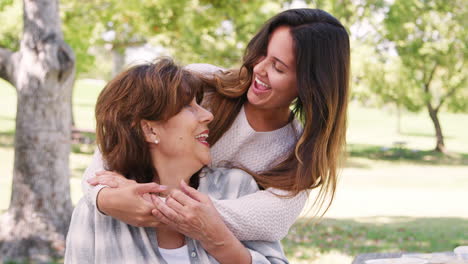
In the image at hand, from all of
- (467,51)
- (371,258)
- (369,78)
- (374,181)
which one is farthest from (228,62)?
(371,258)

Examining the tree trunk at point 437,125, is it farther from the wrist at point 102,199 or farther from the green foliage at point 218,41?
the wrist at point 102,199

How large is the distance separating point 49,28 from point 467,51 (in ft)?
76.9

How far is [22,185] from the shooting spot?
7320 millimetres

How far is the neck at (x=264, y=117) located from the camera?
309cm

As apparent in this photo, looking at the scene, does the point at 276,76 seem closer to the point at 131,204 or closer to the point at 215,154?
the point at 215,154

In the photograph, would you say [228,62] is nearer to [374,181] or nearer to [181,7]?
[374,181]

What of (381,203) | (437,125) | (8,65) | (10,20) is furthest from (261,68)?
(437,125)

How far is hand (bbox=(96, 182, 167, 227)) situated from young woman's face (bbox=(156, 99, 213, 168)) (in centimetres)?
22

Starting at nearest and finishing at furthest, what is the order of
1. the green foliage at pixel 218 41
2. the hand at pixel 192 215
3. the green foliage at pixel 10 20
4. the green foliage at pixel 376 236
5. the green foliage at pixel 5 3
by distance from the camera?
the hand at pixel 192 215 → the green foliage at pixel 376 236 → the green foliage at pixel 5 3 → the green foliage at pixel 10 20 → the green foliage at pixel 218 41

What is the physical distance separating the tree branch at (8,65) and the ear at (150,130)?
16.5ft

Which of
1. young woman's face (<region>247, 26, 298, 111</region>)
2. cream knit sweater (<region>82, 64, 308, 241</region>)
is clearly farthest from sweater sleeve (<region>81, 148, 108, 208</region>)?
young woman's face (<region>247, 26, 298, 111</region>)

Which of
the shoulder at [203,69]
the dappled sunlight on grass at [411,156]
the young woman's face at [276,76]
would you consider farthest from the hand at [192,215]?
the dappled sunlight on grass at [411,156]

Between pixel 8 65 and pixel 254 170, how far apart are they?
5.10 meters

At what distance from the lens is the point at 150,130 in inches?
105
